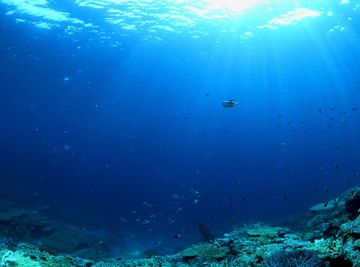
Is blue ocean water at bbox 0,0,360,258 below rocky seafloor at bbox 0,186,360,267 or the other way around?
the other way around

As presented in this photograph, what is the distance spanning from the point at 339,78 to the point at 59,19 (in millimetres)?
44308

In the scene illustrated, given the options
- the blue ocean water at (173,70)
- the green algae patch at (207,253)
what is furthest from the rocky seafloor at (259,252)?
the blue ocean water at (173,70)

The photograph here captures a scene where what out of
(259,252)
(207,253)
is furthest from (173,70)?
(259,252)

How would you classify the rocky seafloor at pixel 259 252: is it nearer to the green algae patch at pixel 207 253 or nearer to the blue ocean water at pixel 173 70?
the green algae patch at pixel 207 253

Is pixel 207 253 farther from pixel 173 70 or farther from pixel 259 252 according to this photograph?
pixel 173 70

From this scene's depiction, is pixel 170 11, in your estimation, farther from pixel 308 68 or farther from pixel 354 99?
pixel 354 99

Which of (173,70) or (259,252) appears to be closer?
(259,252)

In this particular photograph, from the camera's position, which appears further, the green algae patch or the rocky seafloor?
the green algae patch

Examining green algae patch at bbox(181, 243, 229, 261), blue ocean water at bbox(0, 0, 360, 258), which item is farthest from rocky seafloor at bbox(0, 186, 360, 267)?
blue ocean water at bbox(0, 0, 360, 258)

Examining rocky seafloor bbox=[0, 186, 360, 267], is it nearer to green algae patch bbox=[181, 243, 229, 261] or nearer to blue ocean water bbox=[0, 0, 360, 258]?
green algae patch bbox=[181, 243, 229, 261]

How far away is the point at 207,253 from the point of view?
26.7 ft

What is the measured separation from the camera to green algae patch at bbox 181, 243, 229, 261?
Result: 787cm

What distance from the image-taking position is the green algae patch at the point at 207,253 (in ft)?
25.8

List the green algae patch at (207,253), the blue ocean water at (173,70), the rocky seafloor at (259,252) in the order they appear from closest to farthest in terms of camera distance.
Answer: the rocky seafloor at (259,252), the green algae patch at (207,253), the blue ocean water at (173,70)
